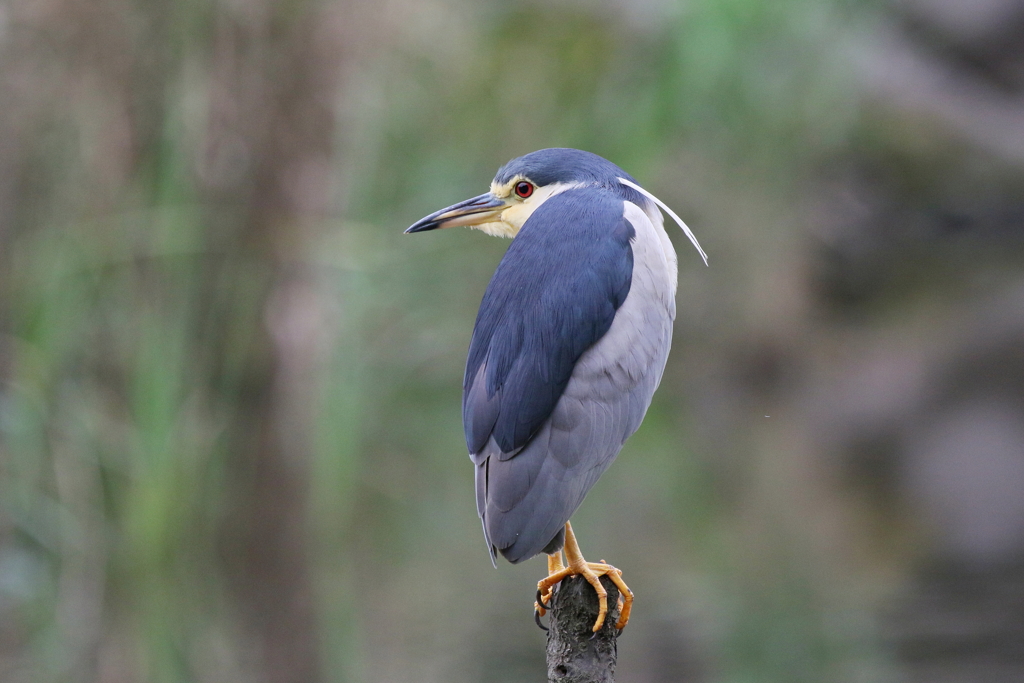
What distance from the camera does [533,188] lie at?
1728 mm

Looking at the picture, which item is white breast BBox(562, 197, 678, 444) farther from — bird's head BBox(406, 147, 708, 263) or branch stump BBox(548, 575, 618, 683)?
branch stump BBox(548, 575, 618, 683)

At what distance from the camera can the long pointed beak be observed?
1.74 m

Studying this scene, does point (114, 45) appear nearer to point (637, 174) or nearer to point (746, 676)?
point (637, 174)

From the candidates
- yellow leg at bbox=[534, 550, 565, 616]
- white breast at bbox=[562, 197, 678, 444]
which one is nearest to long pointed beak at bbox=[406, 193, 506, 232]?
white breast at bbox=[562, 197, 678, 444]

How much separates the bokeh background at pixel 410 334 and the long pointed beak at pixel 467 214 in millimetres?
1397

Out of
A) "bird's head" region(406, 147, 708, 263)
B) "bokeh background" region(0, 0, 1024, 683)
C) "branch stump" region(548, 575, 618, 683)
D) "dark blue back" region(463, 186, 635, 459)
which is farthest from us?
"bokeh background" region(0, 0, 1024, 683)

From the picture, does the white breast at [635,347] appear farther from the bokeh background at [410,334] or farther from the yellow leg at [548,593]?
the bokeh background at [410,334]

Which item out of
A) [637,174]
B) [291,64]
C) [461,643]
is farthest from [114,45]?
[461,643]

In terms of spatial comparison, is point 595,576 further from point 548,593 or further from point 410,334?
point 410,334

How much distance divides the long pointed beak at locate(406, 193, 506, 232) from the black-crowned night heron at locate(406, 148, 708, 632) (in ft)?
0.36

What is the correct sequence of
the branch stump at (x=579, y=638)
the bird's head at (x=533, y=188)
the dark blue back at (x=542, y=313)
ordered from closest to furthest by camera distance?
the branch stump at (x=579, y=638)
the dark blue back at (x=542, y=313)
the bird's head at (x=533, y=188)

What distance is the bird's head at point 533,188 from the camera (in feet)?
5.58

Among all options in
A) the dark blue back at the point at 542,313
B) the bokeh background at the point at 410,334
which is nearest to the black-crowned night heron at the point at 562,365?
the dark blue back at the point at 542,313

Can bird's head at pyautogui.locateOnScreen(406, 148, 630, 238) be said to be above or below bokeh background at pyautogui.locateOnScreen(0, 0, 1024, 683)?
above
